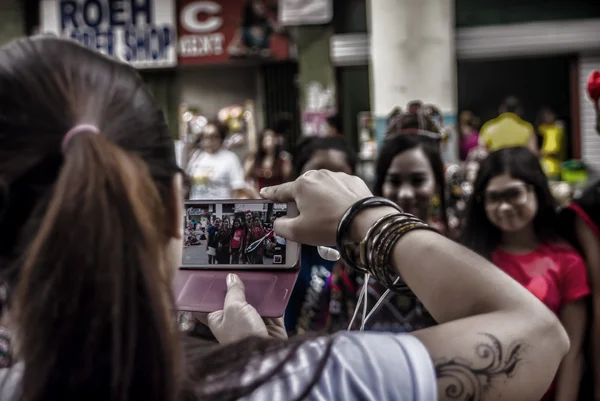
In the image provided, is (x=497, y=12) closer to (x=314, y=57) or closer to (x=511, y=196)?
(x=314, y=57)

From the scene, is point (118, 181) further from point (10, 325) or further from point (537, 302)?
point (537, 302)

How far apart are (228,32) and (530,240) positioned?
632cm

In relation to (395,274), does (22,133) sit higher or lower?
higher

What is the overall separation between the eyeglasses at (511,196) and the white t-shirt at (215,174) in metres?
2.13

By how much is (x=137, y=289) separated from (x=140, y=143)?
138 mm

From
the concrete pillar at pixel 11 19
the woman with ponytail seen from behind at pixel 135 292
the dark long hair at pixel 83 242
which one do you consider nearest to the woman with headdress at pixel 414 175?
the woman with ponytail seen from behind at pixel 135 292

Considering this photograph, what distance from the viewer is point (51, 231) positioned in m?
0.55

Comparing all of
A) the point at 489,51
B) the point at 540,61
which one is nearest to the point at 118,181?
the point at 489,51

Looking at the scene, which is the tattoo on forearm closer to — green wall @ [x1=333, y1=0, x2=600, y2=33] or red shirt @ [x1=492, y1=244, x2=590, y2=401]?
red shirt @ [x1=492, y1=244, x2=590, y2=401]

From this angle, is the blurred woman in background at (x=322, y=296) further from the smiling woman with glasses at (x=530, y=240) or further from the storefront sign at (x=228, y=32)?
the storefront sign at (x=228, y=32)

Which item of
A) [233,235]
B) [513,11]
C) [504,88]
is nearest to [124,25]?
[513,11]

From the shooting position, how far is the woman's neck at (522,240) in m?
2.00

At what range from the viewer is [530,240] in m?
2.00

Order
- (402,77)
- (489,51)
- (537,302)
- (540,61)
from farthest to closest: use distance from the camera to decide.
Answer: (540,61) < (489,51) < (402,77) < (537,302)
